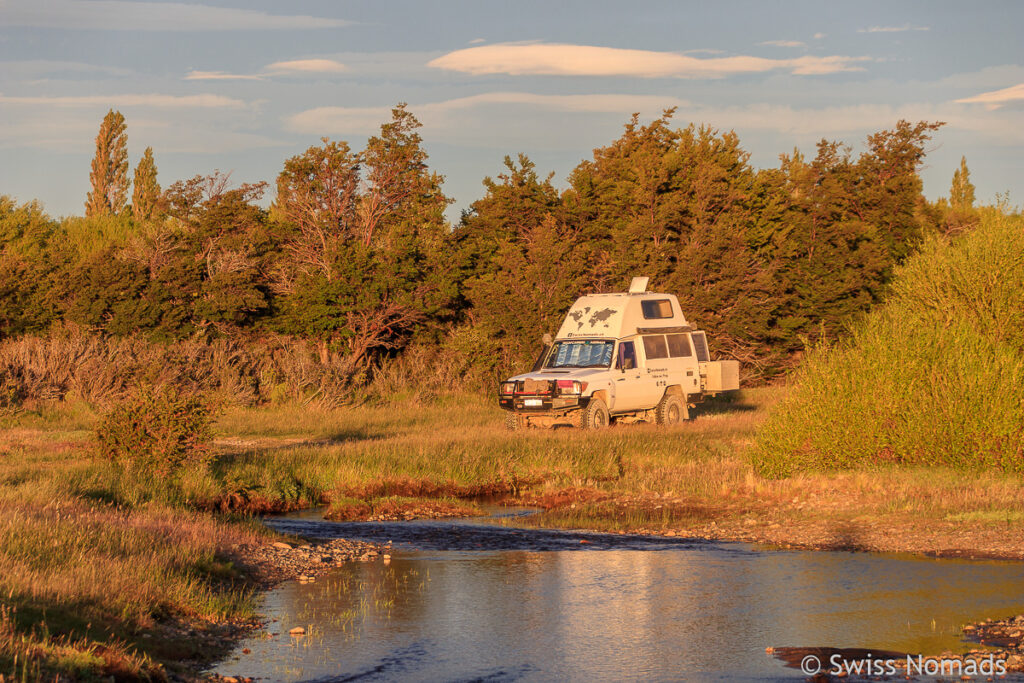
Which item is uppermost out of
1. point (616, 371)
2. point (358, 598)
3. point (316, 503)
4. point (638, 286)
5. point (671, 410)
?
point (638, 286)

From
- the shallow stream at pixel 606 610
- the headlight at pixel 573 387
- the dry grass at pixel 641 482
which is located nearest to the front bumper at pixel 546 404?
the headlight at pixel 573 387

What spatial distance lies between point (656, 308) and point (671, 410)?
251cm

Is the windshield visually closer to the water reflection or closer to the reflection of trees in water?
the water reflection

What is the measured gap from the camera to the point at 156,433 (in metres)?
18.1

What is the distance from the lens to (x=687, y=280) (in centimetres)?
3744

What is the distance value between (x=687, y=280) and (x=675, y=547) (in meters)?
Result: 24.0

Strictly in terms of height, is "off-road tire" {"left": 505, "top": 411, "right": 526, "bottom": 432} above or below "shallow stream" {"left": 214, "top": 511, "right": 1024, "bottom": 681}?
above

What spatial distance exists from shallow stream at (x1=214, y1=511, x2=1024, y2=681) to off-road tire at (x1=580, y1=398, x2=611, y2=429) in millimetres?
9535

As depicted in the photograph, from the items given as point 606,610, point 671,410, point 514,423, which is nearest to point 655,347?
point 671,410

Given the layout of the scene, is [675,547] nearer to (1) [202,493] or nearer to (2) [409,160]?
(1) [202,493]

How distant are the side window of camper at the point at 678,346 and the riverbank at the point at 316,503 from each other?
1897 mm

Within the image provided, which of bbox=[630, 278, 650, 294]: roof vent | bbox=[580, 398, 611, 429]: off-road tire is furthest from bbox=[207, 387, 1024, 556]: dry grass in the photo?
bbox=[630, 278, 650, 294]: roof vent

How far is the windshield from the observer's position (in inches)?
1001

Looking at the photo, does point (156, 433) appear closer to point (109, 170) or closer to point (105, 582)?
point (105, 582)
